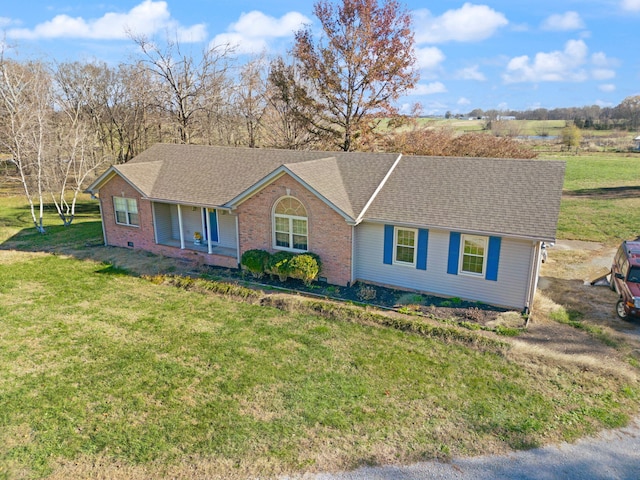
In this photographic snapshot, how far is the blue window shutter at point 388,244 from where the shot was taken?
1593cm

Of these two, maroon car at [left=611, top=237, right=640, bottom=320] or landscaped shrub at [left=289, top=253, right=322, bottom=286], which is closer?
maroon car at [left=611, top=237, right=640, bottom=320]

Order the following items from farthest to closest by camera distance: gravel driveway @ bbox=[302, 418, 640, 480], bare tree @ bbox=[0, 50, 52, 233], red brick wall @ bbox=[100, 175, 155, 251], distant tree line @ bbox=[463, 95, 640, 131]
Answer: distant tree line @ bbox=[463, 95, 640, 131] → bare tree @ bbox=[0, 50, 52, 233] → red brick wall @ bbox=[100, 175, 155, 251] → gravel driveway @ bbox=[302, 418, 640, 480]

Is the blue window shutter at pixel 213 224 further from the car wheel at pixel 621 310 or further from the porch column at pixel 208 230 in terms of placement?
the car wheel at pixel 621 310

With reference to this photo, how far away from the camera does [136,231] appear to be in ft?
71.5

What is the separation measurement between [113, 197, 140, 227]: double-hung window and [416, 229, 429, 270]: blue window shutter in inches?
562

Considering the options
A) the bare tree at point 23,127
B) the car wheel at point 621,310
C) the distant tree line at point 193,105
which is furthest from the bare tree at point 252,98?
→ the car wheel at point 621,310

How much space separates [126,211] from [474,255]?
16983 millimetres

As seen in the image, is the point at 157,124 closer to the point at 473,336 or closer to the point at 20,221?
the point at 20,221

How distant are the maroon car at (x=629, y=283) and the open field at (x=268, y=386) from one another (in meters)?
0.63

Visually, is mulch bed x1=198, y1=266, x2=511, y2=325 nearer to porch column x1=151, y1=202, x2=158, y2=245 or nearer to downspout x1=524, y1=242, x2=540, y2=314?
downspout x1=524, y1=242, x2=540, y2=314

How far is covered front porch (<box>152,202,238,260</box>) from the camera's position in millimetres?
20109

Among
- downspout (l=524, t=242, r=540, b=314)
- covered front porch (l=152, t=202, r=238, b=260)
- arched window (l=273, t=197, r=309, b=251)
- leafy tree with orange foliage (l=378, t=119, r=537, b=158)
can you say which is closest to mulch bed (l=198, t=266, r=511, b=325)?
downspout (l=524, t=242, r=540, b=314)

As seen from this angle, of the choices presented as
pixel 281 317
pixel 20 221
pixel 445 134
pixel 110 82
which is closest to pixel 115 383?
pixel 281 317

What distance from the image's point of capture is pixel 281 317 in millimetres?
14117
